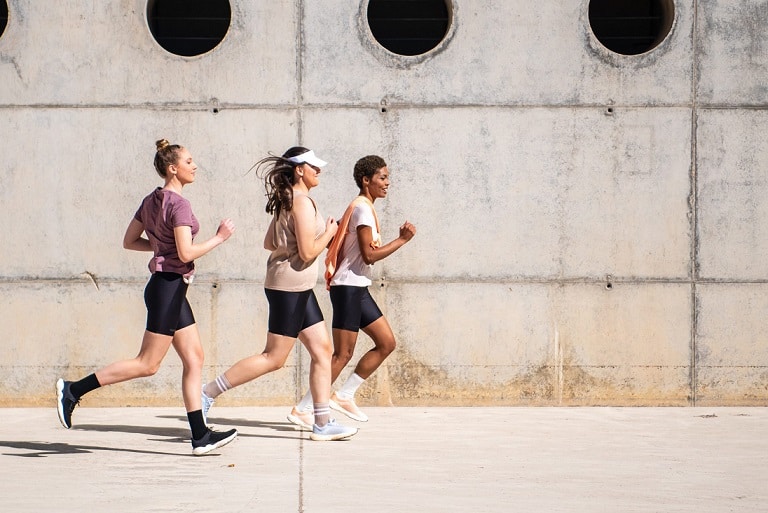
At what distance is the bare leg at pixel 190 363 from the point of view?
6.64 metres

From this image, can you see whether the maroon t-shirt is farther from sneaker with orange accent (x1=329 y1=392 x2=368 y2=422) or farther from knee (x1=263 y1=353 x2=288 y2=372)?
sneaker with orange accent (x1=329 y1=392 x2=368 y2=422)

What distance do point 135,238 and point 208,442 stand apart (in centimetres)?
133

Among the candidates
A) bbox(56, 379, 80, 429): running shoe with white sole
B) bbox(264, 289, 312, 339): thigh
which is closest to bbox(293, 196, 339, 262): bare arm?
bbox(264, 289, 312, 339): thigh

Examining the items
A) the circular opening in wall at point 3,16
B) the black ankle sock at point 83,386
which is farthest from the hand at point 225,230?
the circular opening in wall at point 3,16

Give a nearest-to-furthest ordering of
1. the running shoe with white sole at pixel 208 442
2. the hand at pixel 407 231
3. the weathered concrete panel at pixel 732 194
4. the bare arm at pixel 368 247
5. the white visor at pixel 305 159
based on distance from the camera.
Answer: the running shoe with white sole at pixel 208 442
the white visor at pixel 305 159
the hand at pixel 407 231
the bare arm at pixel 368 247
the weathered concrete panel at pixel 732 194

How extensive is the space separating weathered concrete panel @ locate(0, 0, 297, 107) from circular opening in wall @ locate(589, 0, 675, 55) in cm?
266

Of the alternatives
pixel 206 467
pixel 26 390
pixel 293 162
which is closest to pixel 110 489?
pixel 206 467

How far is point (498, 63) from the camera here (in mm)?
8844

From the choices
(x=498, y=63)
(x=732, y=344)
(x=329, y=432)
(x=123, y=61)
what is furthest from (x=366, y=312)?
(x=732, y=344)

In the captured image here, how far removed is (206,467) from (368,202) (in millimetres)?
2334

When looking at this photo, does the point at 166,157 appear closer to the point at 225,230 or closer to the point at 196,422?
the point at 225,230

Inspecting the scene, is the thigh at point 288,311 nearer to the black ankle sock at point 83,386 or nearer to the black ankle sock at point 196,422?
the black ankle sock at point 196,422

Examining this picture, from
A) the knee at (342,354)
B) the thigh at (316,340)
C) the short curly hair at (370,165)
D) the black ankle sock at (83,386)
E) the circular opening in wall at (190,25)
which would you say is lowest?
the black ankle sock at (83,386)

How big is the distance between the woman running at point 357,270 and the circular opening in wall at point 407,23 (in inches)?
77.6
